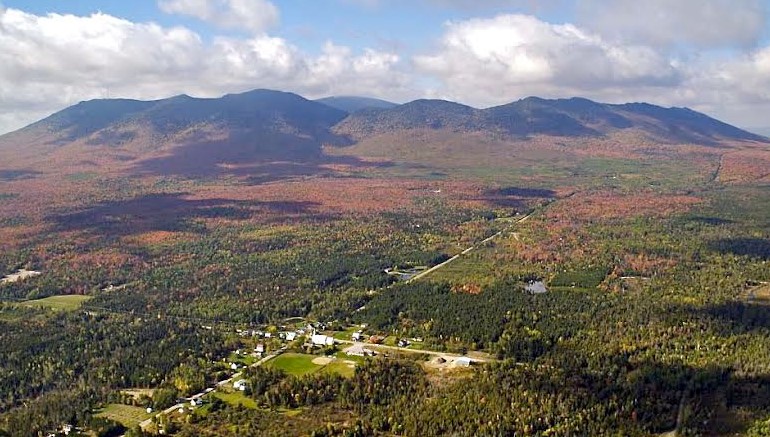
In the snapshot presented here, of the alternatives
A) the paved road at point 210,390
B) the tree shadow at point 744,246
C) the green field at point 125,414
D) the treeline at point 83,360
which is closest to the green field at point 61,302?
the treeline at point 83,360

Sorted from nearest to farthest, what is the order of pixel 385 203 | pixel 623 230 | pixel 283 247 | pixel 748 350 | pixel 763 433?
pixel 763 433 < pixel 748 350 < pixel 283 247 < pixel 623 230 < pixel 385 203

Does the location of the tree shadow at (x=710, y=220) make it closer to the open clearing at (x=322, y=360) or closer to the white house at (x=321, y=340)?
the white house at (x=321, y=340)

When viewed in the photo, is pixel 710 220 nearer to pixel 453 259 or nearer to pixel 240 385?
pixel 453 259

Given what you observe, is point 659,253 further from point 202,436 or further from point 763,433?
point 202,436

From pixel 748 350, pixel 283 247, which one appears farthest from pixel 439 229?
pixel 748 350

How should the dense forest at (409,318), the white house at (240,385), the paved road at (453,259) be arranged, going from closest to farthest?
the dense forest at (409,318), the white house at (240,385), the paved road at (453,259)
